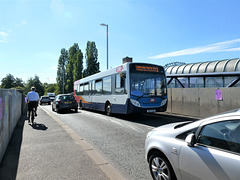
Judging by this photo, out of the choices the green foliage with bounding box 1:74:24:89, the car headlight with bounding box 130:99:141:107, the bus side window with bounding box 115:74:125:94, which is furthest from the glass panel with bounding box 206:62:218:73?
the green foliage with bounding box 1:74:24:89

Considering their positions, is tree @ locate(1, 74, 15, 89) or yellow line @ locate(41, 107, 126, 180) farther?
tree @ locate(1, 74, 15, 89)

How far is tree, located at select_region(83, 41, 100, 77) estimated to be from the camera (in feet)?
156

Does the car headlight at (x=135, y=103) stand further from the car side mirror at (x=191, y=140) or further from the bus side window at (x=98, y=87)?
the car side mirror at (x=191, y=140)

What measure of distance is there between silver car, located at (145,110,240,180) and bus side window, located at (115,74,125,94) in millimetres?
6702

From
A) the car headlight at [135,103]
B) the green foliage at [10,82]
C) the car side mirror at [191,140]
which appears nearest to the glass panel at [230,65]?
the car headlight at [135,103]

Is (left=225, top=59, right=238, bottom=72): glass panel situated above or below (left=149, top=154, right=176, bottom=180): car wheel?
above

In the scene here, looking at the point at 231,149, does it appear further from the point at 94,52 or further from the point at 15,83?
the point at 15,83

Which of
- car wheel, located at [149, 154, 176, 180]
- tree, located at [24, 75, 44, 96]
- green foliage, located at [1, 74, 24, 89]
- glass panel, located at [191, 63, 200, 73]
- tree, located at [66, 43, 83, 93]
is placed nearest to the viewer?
car wheel, located at [149, 154, 176, 180]

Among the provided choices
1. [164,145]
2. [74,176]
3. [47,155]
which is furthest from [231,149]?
[47,155]

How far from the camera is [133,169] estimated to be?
11.5 ft

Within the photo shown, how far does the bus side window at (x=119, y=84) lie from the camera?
31.1 feet

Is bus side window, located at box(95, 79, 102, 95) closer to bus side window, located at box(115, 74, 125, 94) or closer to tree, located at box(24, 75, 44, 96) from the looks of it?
bus side window, located at box(115, 74, 125, 94)

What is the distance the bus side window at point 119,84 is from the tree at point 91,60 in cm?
3814

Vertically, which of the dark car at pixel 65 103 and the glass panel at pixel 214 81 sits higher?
the glass panel at pixel 214 81
